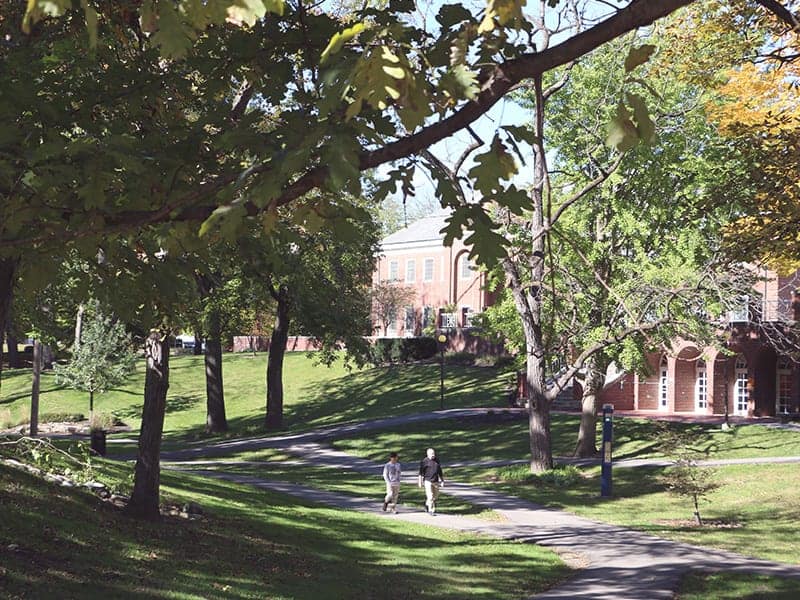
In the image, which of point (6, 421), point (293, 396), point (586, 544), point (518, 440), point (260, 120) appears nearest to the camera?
point (260, 120)

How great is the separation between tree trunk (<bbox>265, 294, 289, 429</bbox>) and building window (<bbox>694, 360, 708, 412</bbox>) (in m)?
21.1

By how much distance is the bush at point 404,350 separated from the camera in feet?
217

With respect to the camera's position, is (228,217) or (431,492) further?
(431,492)

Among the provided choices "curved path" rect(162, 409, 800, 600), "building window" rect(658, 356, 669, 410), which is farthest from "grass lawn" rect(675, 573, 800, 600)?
"building window" rect(658, 356, 669, 410)

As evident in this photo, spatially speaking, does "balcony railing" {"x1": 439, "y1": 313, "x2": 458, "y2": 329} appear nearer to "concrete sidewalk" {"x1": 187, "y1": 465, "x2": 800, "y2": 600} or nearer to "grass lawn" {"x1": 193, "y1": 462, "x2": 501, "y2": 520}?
"grass lawn" {"x1": 193, "y1": 462, "x2": 501, "y2": 520}

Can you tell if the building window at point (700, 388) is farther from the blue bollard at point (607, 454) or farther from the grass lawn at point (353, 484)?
the blue bollard at point (607, 454)

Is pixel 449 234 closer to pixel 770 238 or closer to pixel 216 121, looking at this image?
pixel 216 121

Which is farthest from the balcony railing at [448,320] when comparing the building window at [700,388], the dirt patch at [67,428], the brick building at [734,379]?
the dirt patch at [67,428]

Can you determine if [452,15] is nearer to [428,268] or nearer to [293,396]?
[293,396]

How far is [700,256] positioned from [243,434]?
23.9 m

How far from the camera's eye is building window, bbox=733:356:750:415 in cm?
4769

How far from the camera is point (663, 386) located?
5131 cm

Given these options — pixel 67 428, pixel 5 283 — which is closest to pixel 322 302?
pixel 67 428

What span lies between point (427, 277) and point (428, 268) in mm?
735
